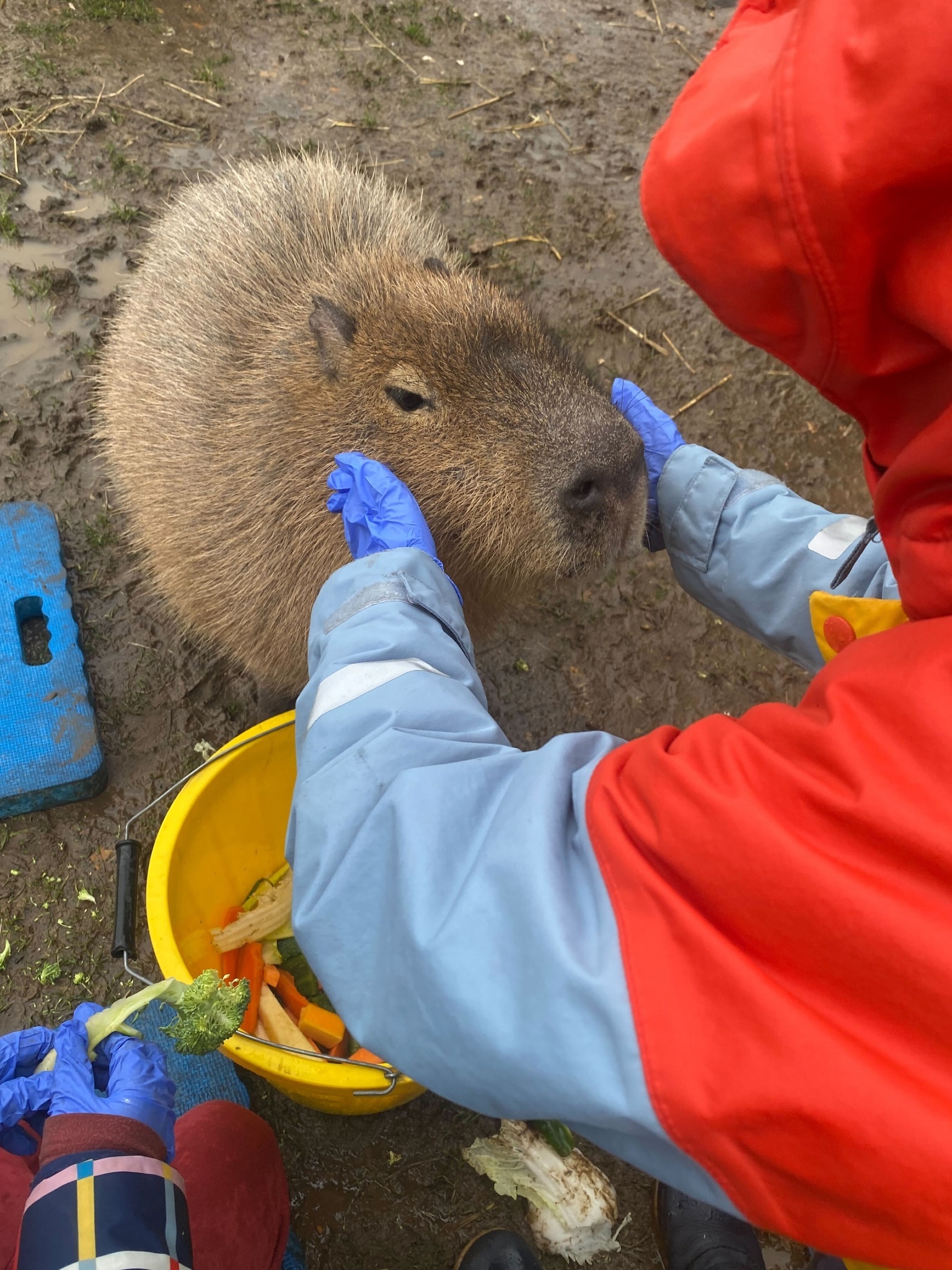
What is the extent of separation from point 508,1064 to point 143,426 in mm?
2757

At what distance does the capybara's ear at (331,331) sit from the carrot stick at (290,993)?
2011 mm

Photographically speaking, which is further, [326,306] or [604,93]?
[604,93]

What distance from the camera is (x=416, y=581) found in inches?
76.3

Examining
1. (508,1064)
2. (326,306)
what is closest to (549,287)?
(326,306)

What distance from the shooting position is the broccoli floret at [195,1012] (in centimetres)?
188

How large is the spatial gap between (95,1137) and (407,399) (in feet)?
6.47

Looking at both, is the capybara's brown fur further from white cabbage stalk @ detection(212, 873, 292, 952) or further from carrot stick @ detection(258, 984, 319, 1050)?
carrot stick @ detection(258, 984, 319, 1050)

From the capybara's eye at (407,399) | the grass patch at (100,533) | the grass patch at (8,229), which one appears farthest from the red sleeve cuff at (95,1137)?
the grass patch at (8,229)

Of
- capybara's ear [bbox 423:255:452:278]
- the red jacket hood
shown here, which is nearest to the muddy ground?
capybara's ear [bbox 423:255:452:278]

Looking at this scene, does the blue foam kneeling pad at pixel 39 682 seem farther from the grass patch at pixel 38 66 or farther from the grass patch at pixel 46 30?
the grass patch at pixel 46 30

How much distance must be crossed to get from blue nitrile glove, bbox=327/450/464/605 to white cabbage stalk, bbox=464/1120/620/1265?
67.0 inches

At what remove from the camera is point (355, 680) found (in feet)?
5.45

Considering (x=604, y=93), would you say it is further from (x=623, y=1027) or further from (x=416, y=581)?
(x=623, y=1027)

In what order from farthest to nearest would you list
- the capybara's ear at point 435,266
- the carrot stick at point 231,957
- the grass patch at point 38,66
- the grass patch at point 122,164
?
the grass patch at point 38,66 < the grass patch at point 122,164 < the capybara's ear at point 435,266 < the carrot stick at point 231,957
